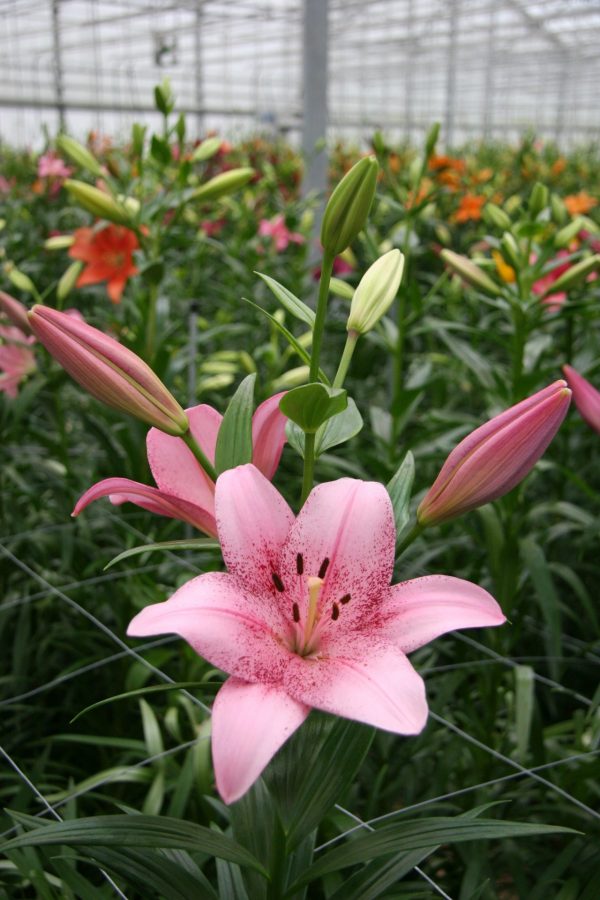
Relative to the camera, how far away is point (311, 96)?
2.46 m

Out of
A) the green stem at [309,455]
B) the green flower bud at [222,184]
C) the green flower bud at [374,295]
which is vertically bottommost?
the green stem at [309,455]

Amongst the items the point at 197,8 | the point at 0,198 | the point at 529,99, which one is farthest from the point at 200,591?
the point at 529,99

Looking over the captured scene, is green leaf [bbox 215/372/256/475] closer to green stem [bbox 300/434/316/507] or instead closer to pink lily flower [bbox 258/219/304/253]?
green stem [bbox 300/434/316/507]

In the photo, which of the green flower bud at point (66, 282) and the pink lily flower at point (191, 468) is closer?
the pink lily flower at point (191, 468)

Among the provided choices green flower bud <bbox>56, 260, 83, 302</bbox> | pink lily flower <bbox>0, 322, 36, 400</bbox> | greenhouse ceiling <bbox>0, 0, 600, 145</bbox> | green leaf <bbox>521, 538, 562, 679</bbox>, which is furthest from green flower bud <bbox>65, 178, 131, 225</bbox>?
greenhouse ceiling <bbox>0, 0, 600, 145</bbox>

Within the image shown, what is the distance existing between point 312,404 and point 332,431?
82 mm

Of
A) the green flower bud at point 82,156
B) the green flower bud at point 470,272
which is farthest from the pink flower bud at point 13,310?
the green flower bud at point 470,272

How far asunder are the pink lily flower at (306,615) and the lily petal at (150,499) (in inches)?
2.5

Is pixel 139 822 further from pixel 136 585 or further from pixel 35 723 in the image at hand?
pixel 35 723

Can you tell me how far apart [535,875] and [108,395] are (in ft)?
2.88

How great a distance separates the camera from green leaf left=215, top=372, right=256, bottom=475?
21.0 inches

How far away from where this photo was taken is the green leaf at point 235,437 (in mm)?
535

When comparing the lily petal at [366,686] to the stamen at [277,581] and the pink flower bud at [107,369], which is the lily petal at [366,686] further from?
the pink flower bud at [107,369]

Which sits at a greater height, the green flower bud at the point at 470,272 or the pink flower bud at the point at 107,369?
the pink flower bud at the point at 107,369
